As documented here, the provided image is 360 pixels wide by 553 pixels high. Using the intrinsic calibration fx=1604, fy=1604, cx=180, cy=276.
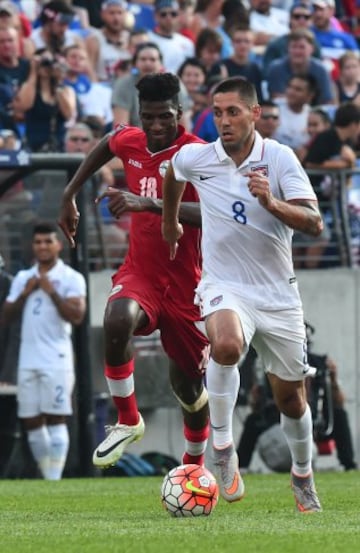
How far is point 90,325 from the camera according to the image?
56.7 feet

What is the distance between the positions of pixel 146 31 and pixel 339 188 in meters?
3.52

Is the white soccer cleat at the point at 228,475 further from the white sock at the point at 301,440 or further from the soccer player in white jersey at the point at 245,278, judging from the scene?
the white sock at the point at 301,440

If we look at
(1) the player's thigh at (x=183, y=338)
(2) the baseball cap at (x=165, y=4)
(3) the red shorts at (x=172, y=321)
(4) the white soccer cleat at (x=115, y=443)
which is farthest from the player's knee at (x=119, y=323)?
(2) the baseball cap at (x=165, y=4)

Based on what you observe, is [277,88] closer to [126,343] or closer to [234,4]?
[234,4]

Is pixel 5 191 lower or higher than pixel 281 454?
higher

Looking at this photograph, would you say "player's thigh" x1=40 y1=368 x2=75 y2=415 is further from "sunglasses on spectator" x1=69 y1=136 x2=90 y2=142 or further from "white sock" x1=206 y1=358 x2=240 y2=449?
"white sock" x1=206 y1=358 x2=240 y2=449

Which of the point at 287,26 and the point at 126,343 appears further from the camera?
the point at 287,26

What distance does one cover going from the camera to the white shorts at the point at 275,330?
915cm

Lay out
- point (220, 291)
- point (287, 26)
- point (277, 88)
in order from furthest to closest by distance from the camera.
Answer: point (287, 26)
point (277, 88)
point (220, 291)

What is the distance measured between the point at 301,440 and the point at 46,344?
7263 mm

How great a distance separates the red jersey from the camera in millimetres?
10562

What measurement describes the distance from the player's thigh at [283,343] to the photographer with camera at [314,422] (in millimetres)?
7397

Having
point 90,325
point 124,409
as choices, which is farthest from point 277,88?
point 124,409

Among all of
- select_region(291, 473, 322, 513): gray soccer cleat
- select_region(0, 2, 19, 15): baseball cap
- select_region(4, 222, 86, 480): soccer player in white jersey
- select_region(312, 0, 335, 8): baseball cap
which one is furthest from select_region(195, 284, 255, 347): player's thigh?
select_region(312, 0, 335, 8): baseball cap
